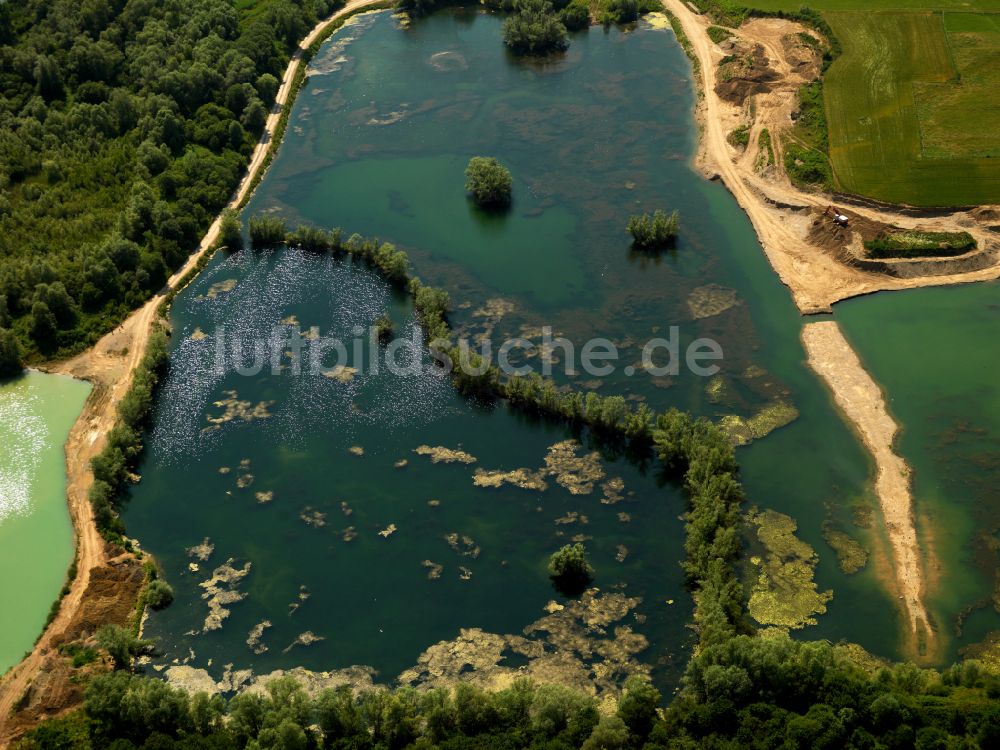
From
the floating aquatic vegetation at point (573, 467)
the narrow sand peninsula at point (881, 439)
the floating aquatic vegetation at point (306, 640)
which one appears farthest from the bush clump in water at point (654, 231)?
the floating aquatic vegetation at point (306, 640)

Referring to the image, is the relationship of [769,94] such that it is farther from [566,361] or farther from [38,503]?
[38,503]

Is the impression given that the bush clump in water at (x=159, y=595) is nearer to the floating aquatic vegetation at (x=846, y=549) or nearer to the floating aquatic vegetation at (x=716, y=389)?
the floating aquatic vegetation at (x=716, y=389)

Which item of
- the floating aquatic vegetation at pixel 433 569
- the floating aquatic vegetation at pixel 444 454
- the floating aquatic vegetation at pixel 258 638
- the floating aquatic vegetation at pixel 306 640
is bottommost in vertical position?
the floating aquatic vegetation at pixel 306 640

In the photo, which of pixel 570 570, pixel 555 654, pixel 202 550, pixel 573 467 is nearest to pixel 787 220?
pixel 573 467

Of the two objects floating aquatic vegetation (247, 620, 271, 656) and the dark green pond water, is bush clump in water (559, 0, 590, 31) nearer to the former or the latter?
the dark green pond water

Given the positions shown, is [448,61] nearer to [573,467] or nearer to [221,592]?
[573,467]

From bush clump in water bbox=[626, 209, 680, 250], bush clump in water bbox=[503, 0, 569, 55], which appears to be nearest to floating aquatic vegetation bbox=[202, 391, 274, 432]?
bush clump in water bbox=[626, 209, 680, 250]
